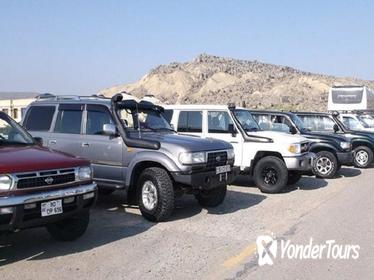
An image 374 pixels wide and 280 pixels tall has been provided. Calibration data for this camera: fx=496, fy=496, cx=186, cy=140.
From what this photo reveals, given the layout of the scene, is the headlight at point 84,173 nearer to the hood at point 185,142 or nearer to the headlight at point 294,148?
the hood at point 185,142

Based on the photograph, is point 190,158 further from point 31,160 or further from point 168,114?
point 168,114

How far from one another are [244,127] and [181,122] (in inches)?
61.8

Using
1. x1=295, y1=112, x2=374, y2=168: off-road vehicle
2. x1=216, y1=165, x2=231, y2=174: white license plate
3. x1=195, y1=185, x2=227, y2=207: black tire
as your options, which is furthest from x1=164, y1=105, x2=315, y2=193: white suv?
x1=295, y1=112, x2=374, y2=168: off-road vehicle

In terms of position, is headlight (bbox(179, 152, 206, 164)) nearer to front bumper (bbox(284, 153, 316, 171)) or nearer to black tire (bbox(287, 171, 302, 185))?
front bumper (bbox(284, 153, 316, 171))

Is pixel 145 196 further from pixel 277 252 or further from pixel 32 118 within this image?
pixel 32 118

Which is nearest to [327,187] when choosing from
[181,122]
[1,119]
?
[181,122]

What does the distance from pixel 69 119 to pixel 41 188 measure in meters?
3.83

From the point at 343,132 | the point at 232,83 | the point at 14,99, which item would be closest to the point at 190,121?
the point at 343,132

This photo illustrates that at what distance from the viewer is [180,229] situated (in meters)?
7.53

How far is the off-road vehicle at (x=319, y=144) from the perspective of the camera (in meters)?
14.0

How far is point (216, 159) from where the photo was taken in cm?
840

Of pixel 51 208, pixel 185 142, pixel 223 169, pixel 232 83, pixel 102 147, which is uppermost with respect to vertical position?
pixel 232 83

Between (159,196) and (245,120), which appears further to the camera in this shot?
(245,120)

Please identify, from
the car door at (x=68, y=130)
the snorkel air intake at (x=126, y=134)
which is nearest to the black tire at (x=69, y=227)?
the snorkel air intake at (x=126, y=134)
